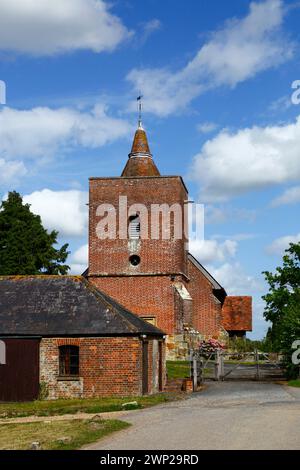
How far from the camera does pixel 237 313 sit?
51.2 meters

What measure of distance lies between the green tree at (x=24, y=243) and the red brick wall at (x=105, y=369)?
2128 centimetres

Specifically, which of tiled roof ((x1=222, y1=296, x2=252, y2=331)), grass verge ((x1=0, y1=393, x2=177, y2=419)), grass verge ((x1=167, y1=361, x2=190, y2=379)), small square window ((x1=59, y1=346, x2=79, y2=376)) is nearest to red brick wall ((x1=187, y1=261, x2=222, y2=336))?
tiled roof ((x1=222, y1=296, x2=252, y2=331))

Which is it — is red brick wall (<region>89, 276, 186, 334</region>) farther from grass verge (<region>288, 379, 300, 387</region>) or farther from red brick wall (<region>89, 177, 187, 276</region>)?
grass verge (<region>288, 379, 300, 387</region>)

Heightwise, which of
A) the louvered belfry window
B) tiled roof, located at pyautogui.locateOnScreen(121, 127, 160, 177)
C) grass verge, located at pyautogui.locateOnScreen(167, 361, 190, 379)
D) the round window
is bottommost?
grass verge, located at pyautogui.locateOnScreen(167, 361, 190, 379)

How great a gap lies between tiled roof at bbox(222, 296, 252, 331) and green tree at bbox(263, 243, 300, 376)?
670 inches

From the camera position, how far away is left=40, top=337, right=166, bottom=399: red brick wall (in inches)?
963

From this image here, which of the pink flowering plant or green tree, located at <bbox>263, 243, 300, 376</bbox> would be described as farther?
the pink flowering plant

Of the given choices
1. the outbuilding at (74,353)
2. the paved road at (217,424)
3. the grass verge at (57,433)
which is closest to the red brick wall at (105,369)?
the outbuilding at (74,353)

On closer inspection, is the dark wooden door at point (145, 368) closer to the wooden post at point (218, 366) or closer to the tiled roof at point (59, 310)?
the tiled roof at point (59, 310)

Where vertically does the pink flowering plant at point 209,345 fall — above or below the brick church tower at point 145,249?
below

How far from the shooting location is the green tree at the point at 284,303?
2981 centimetres

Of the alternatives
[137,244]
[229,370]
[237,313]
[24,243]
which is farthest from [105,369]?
[237,313]

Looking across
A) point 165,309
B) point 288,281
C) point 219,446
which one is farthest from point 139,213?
point 219,446
